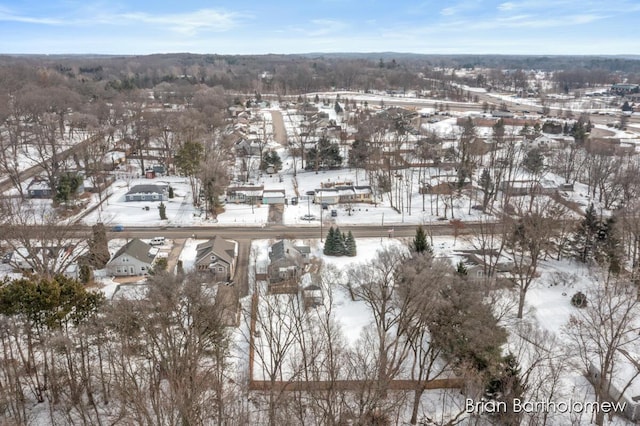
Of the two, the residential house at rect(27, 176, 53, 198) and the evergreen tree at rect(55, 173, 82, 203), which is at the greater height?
the evergreen tree at rect(55, 173, 82, 203)

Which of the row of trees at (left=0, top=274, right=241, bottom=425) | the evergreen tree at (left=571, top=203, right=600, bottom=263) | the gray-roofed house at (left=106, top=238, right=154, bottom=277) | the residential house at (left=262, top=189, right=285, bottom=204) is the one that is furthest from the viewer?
the residential house at (left=262, top=189, right=285, bottom=204)

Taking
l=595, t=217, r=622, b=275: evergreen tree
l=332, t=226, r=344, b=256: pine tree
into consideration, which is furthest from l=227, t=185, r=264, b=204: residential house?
l=595, t=217, r=622, b=275: evergreen tree

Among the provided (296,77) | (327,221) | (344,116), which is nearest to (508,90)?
(296,77)

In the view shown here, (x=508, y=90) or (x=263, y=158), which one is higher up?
(x=508, y=90)

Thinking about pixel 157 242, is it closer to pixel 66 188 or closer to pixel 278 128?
pixel 66 188

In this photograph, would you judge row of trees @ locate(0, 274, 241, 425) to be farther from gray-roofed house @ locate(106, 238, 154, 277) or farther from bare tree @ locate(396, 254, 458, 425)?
gray-roofed house @ locate(106, 238, 154, 277)

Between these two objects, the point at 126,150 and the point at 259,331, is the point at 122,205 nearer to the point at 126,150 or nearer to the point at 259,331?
the point at 126,150

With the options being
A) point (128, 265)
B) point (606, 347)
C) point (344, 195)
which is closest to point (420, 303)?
point (606, 347)
